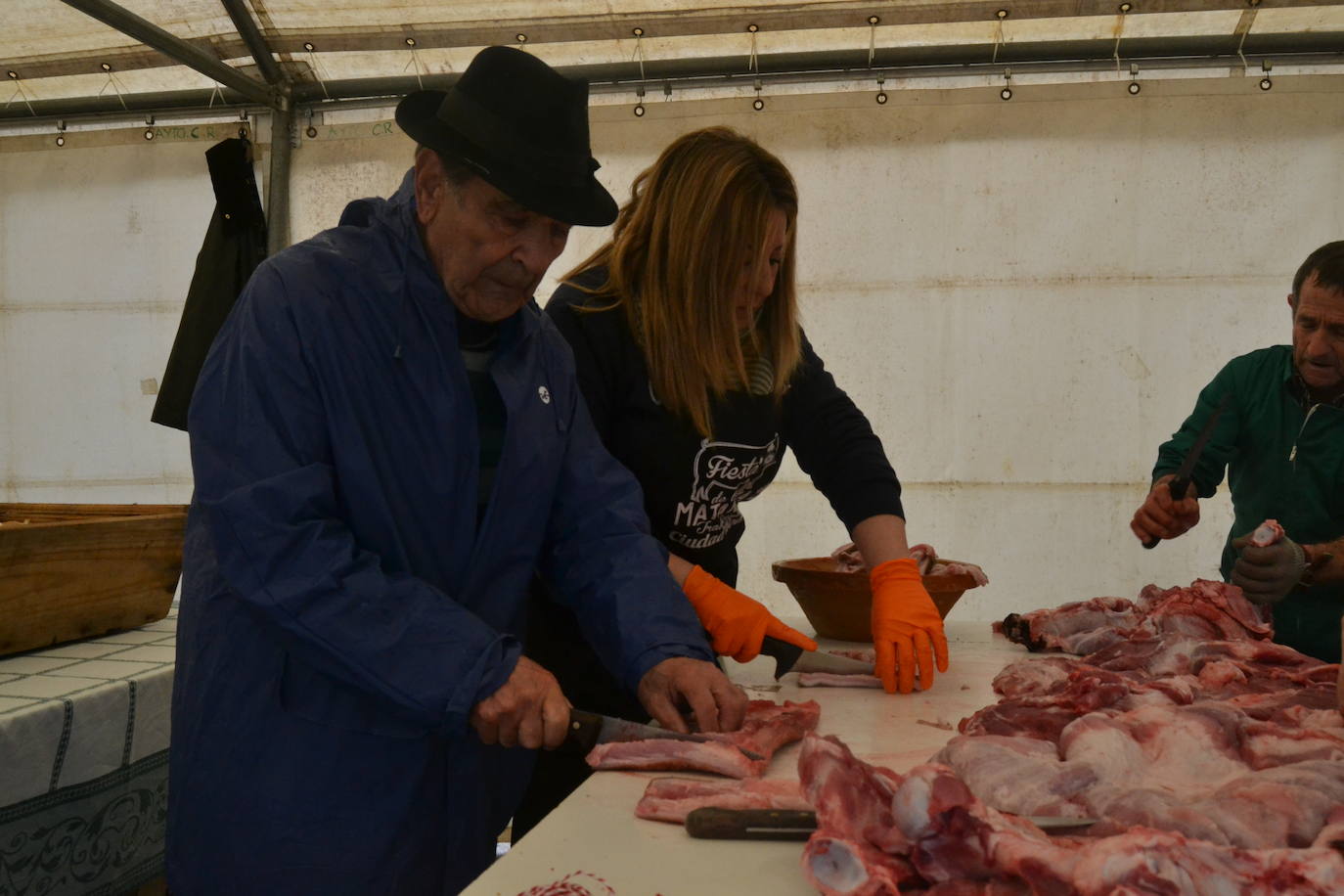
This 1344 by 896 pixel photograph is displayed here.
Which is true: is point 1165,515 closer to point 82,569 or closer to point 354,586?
point 354,586

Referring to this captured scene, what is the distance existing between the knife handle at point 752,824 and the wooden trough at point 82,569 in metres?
1.98

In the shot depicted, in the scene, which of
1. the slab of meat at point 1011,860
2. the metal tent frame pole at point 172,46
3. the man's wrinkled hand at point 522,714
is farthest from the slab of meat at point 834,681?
the metal tent frame pole at point 172,46

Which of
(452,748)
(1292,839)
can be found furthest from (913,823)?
(452,748)

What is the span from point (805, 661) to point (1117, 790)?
1191mm

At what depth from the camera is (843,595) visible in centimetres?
297

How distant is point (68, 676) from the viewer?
2.59m

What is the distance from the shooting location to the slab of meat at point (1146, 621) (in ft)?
8.63

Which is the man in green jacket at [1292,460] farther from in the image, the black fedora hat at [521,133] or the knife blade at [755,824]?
the black fedora hat at [521,133]

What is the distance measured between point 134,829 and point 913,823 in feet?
7.44

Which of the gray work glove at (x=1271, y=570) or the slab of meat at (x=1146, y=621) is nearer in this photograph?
the slab of meat at (x=1146, y=621)

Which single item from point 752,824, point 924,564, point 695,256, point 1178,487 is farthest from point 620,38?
point 752,824

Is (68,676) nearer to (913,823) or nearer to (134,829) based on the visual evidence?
(134,829)

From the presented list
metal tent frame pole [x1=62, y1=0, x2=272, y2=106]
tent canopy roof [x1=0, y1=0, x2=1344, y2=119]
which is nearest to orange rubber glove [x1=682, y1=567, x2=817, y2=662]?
tent canopy roof [x1=0, y1=0, x2=1344, y2=119]

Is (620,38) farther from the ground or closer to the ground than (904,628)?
farther from the ground
